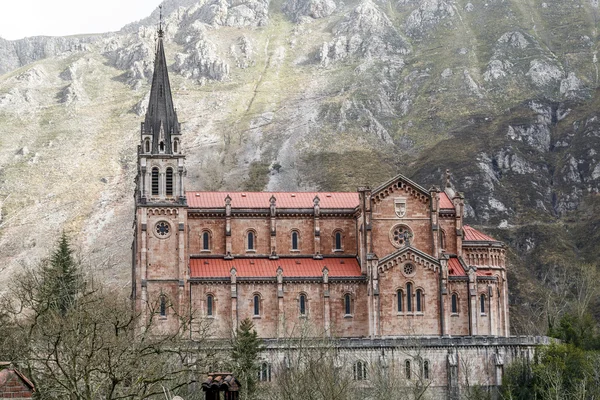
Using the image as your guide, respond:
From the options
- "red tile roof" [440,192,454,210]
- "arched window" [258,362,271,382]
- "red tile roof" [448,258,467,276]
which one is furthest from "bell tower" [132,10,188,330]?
"red tile roof" [440,192,454,210]

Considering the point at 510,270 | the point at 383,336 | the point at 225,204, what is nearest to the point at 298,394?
the point at 383,336

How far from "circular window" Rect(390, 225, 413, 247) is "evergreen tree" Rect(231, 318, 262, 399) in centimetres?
2457

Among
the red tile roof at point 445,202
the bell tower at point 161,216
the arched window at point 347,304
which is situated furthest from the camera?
the red tile roof at point 445,202

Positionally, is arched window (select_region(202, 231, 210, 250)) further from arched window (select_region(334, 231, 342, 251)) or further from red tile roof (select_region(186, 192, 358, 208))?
arched window (select_region(334, 231, 342, 251))

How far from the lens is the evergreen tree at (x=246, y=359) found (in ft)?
224

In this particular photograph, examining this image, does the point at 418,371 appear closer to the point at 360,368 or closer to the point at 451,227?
the point at 360,368

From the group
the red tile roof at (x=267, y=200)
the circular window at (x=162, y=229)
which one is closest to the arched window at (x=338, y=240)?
the red tile roof at (x=267, y=200)

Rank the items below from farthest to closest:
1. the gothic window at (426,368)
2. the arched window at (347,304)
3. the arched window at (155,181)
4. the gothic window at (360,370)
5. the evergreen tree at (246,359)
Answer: the arched window at (155,181), the arched window at (347,304), the gothic window at (426,368), the gothic window at (360,370), the evergreen tree at (246,359)

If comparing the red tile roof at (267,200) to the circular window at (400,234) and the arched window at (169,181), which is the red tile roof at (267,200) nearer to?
the arched window at (169,181)

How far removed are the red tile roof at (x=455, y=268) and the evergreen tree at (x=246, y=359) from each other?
27230mm

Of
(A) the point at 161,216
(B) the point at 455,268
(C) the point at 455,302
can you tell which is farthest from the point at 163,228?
(C) the point at 455,302

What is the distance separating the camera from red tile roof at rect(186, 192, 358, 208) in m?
104

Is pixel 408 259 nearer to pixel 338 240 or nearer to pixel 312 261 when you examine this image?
pixel 338 240

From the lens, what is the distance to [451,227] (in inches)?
4139
